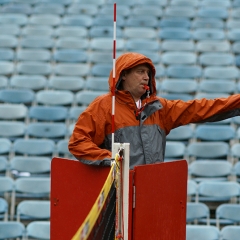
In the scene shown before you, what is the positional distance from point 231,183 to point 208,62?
437cm

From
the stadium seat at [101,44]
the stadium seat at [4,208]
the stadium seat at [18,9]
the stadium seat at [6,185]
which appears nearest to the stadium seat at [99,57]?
the stadium seat at [101,44]

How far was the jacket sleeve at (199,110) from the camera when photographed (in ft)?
16.3

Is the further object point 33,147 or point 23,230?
point 33,147

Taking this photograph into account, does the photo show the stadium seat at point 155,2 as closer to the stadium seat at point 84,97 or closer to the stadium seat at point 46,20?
the stadium seat at point 46,20

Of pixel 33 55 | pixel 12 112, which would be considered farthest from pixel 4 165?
pixel 33 55

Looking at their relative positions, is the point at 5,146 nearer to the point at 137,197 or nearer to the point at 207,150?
the point at 207,150

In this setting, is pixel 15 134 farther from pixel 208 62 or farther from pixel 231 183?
pixel 208 62

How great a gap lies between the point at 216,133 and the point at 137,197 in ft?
19.4

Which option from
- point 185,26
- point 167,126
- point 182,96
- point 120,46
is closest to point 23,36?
point 120,46

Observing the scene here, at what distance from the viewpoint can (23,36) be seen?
45.4ft

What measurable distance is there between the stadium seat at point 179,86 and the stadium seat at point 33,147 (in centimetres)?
257

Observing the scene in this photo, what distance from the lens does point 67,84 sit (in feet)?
38.5

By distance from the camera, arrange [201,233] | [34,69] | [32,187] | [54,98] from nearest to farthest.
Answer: [201,233] < [32,187] < [54,98] < [34,69]

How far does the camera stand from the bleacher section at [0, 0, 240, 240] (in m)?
8.88
